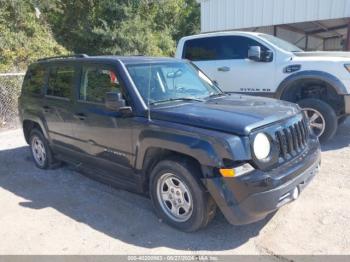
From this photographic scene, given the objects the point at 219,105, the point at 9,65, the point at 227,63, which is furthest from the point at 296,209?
the point at 9,65

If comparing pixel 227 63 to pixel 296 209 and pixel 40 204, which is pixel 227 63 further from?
pixel 40 204

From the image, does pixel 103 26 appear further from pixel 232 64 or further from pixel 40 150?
pixel 40 150

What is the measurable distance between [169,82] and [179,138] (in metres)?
1.18

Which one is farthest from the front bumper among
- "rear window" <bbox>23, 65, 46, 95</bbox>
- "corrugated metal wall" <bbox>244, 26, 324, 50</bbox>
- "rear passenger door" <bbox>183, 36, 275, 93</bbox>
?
"corrugated metal wall" <bbox>244, 26, 324, 50</bbox>

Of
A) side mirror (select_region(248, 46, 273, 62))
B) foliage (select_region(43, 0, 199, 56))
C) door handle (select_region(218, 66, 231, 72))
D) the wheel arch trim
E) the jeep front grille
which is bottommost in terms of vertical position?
the jeep front grille

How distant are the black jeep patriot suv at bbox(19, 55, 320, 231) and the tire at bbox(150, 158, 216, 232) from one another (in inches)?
0.4

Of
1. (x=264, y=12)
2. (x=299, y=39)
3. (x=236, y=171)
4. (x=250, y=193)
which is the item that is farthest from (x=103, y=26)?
(x=250, y=193)

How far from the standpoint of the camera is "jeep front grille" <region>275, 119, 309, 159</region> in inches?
137

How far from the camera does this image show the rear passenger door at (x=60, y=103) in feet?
16.0

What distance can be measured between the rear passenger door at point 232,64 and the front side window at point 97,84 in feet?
11.7

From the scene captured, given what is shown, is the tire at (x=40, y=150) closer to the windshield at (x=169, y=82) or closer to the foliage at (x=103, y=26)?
the windshield at (x=169, y=82)

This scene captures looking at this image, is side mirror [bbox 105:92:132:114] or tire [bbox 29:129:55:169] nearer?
side mirror [bbox 105:92:132:114]

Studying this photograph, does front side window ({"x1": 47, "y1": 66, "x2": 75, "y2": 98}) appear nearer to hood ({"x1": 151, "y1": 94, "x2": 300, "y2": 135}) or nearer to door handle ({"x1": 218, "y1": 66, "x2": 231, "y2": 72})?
hood ({"x1": 151, "y1": 94, "x2": 300, "y2": 135})

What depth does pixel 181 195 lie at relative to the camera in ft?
11.8
